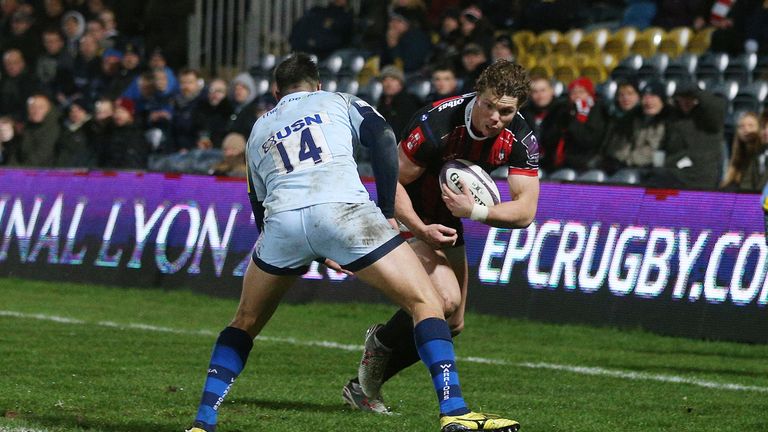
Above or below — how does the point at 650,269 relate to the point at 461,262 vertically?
below

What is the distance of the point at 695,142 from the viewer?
15688 mm

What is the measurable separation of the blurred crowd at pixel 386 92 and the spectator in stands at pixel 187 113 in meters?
0.03

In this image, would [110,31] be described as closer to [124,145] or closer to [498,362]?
[124,145]

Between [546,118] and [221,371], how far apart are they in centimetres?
A: 1018

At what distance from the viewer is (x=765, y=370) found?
1153 centimetres

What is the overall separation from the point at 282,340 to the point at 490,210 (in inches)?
194

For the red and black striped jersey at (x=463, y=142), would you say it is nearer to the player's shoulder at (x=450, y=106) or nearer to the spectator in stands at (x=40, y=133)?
the player's shoulder at (x=450, y=106)

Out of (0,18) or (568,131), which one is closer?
(568,131)

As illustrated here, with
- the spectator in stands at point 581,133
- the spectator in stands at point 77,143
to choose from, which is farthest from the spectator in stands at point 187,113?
the spectator in stands at point 581,133

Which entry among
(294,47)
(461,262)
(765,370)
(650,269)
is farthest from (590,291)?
(294,47)

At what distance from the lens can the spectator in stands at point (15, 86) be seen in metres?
24.2

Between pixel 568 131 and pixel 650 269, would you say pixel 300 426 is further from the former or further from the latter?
pixel 568 131

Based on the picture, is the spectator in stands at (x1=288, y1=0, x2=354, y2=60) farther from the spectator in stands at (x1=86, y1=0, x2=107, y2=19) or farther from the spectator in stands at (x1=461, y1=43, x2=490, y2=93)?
the spectator in stands at (x1=86, y1=0, x2=107, y2=19)

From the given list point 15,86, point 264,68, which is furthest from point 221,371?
point 15,86
